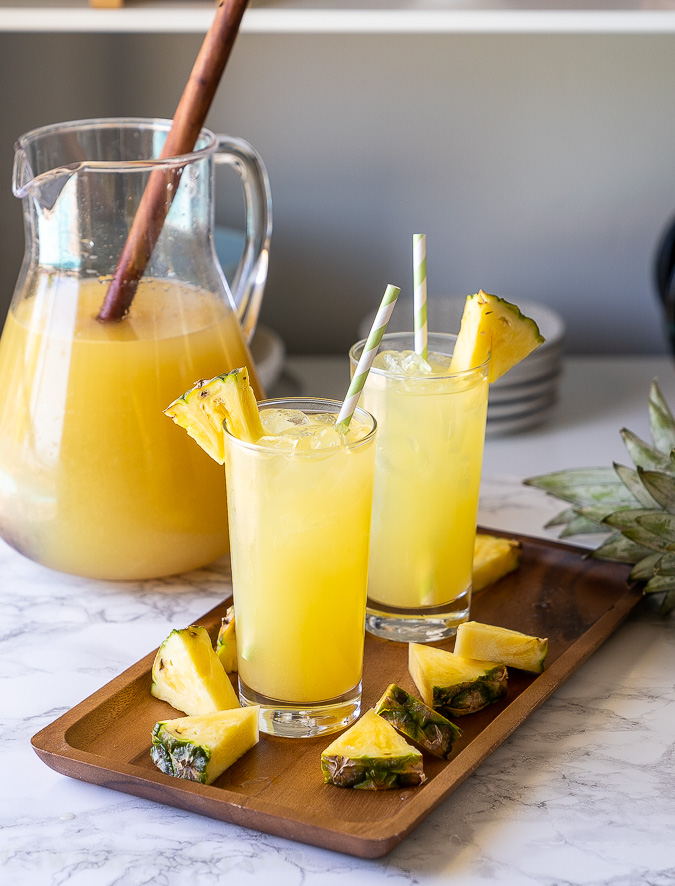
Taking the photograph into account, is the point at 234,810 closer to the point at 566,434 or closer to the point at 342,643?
the point at 342,643

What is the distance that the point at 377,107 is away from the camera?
1561 mm

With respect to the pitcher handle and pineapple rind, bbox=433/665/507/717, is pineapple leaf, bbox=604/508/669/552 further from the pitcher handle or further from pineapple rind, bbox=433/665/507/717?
the pitcher handle

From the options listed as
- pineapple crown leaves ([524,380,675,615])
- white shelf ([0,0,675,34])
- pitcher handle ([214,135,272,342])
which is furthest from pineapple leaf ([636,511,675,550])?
white shelf ([0,0,675,34])

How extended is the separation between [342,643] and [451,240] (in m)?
0.97

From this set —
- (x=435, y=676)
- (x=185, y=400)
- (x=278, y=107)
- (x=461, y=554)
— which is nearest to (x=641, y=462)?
(x=461, y=554)

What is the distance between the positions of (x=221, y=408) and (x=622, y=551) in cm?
46

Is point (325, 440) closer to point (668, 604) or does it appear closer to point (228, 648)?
point (228, 648)

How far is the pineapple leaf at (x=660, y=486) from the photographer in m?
0.95

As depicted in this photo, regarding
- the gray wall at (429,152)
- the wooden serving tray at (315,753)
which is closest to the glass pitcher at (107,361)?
the wooden serving tray at (315,753)

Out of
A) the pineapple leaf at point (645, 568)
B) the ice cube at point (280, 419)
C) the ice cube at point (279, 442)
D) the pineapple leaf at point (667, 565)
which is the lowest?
the pineapple leaf at point (645, 568)

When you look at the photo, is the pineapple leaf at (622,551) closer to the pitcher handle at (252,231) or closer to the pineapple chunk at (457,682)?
the pineapple chunk at (457,682)

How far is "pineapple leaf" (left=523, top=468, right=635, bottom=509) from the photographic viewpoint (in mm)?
1067

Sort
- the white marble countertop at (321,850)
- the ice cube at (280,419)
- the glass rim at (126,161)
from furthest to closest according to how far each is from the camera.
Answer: the glass rim at (126,161) < the ice cube at (280,419) < the white marble countertop at (321,850)

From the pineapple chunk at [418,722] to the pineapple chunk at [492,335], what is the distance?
285 millimetres
